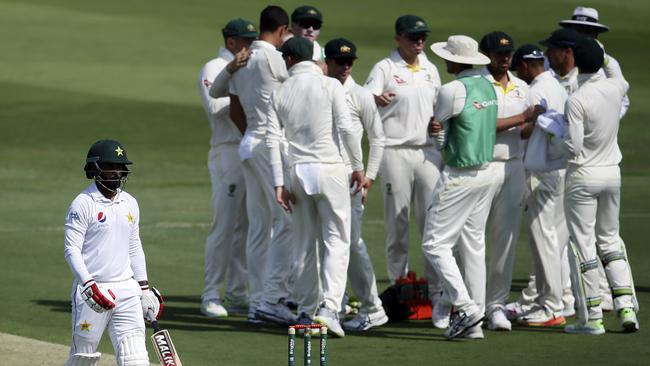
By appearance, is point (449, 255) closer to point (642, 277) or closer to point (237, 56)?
point (237, 56)

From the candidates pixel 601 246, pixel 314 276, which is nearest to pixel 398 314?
pixel 314 276

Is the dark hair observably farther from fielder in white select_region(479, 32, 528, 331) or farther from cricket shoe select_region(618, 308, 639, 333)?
cricket shoe select_region(618, 308, 639, 333)

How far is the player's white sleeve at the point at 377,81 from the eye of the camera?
12422mm

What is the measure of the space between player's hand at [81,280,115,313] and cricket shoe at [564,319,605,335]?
4466 mm

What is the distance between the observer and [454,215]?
36.1 feet

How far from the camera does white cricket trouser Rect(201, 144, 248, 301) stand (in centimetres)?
1227

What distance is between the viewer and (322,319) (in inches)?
428

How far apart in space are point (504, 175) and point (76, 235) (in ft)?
13.6

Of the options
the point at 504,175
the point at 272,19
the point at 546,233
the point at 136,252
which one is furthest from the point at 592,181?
the point at 136,252

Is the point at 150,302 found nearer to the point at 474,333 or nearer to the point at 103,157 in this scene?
the point at 103,157

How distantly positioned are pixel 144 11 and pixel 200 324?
3230 centimetres

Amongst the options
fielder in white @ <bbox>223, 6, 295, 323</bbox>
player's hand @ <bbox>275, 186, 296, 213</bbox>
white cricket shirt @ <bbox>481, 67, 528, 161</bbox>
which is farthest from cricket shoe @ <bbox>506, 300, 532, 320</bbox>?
player's hand @ <bbox>275, 186, 296, 213</bbox>

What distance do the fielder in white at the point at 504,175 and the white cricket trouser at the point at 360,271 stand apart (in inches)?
36.8

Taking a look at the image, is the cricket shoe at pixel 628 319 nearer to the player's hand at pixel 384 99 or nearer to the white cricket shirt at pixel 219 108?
the player's hand at pixel 384 99
